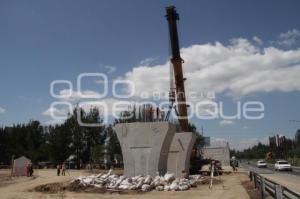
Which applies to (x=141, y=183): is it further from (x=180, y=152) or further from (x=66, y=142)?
(x=66, y=142)

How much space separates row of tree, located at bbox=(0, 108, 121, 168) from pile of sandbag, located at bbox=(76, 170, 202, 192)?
49826mm

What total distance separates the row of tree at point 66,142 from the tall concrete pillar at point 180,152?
151 feet

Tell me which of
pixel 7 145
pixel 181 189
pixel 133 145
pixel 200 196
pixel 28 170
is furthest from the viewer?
pixel 7 145

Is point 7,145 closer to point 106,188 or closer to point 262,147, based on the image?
point 106,188

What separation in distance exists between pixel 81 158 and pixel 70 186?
6337 centimetres

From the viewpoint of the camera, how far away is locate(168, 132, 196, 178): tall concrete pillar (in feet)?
124

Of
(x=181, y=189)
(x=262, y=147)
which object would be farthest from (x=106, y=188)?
(x=262, y=147)

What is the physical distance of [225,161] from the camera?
77.6 m

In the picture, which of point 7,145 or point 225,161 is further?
point 7,145

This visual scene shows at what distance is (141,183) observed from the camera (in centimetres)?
3030

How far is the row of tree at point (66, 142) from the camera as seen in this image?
8831 centimetres

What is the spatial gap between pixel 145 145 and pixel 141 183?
5032 mm

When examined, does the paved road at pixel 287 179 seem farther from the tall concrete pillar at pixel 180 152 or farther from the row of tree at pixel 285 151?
the row of tree at pixel 285 151

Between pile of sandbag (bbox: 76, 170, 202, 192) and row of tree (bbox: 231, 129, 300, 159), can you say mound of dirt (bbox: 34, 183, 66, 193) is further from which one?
row of tree (bbox: 231, 129, 300, 159)
